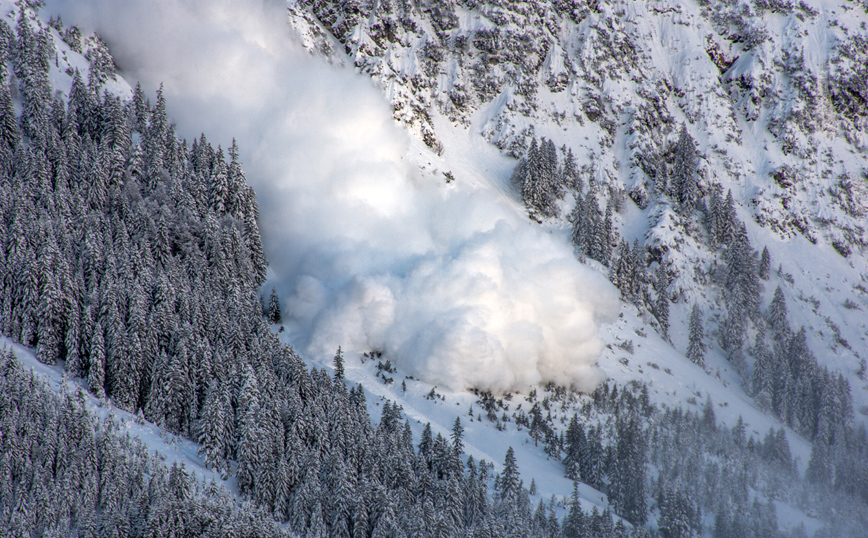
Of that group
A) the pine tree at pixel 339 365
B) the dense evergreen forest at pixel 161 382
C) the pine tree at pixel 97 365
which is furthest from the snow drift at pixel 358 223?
the pine tree at pixel 97 365

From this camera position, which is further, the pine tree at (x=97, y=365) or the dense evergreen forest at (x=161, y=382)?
the pine tree at (x=97, y=365)

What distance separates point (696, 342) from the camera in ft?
451

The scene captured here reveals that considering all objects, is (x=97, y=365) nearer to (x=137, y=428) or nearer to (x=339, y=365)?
(x=137, y=428)

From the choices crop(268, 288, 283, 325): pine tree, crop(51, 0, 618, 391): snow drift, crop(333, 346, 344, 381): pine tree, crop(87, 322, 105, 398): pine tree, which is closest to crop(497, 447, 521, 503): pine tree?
crop(51, 0, 618, 391): snow drift

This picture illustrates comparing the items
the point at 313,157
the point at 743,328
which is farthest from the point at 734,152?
the point at 313,157

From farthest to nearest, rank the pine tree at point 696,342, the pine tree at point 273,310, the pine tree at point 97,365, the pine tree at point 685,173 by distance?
the pine tree at point 685,173 < the pine tree at point 696,342 < the pine tree at point 273,310 < the pine tree at point 97,365

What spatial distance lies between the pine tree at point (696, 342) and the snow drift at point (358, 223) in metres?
20.6

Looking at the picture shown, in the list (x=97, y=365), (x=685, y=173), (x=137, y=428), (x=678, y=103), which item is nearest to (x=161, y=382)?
(x=137, y=428)

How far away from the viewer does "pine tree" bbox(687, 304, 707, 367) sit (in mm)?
136250

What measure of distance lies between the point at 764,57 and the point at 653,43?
102 ft

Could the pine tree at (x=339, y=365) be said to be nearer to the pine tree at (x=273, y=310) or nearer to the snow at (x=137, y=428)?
the pine tree at (x=273, y=310)

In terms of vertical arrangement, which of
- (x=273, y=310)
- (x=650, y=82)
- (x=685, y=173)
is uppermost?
(x=650, y=82)

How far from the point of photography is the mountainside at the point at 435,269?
7075 cm

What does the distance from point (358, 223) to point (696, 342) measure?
73503 mm
